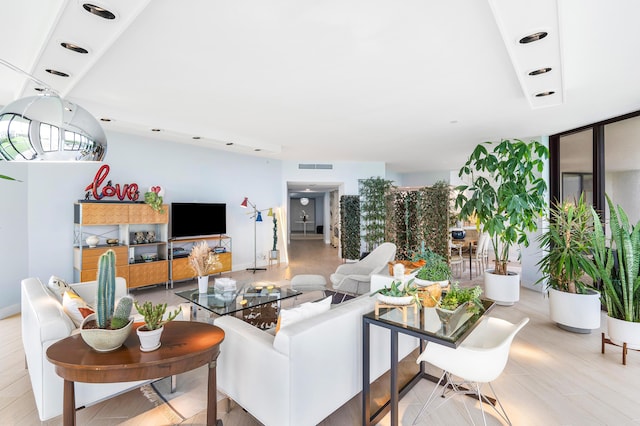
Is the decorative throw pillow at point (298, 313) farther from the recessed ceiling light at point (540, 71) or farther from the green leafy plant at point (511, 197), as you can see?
the green leafy plant at point (511, 197)

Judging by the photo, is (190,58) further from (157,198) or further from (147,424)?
(157,198)

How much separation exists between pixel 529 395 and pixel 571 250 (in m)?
2.19

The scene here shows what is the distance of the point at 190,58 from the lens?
10.0 feet

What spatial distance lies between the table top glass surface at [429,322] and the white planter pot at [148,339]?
52.7 inches

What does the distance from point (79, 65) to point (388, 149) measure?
611 centimetres

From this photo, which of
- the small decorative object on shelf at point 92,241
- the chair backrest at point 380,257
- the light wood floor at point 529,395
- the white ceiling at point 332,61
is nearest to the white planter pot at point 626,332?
the light wood floor at point 529,395

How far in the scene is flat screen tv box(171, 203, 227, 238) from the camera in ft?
21.0

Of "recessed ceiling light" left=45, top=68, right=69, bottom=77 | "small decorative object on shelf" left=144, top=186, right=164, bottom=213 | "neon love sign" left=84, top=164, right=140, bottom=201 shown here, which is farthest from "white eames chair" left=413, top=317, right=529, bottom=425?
"neon love sign" left=84, top=164, right=140, bottom=201

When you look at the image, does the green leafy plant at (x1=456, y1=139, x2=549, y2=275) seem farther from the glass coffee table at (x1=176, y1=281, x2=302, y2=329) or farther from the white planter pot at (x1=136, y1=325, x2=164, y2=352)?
the white planter pot at (x1=136, y1=325, x2=164, y2=352)

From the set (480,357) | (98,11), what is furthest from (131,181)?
(480,357)

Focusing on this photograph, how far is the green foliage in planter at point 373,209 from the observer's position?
9172 mm

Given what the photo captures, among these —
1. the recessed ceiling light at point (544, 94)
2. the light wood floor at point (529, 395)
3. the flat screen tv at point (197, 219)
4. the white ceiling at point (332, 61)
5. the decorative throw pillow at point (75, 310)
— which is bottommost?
the light wood floor at point (529, 395)

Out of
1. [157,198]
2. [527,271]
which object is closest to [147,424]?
[157,198]

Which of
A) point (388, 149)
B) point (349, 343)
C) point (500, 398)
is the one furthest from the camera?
point (388, 149)
